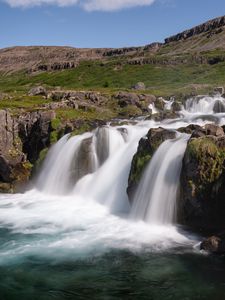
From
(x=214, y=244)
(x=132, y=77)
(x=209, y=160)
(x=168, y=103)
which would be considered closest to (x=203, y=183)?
(x=209, y=160)

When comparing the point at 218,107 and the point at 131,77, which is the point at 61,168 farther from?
the point at 131,77

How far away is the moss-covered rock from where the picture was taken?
2836cm

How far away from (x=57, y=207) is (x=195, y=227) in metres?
13.7

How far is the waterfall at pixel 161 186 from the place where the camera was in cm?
3053

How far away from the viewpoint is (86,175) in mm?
42719

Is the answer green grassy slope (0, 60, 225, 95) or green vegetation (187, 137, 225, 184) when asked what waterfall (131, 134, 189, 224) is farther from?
green grassy slope (0, 60, 225, 95)

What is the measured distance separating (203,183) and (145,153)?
667 cm

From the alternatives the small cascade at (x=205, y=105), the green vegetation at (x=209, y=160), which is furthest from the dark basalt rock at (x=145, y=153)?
the small cascade at (x=205, y=105)

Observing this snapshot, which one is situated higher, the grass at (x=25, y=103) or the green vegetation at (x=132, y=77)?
the green vegetation at (x=132, y=77)

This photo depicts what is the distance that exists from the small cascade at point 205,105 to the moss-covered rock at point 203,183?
41225 millimetres

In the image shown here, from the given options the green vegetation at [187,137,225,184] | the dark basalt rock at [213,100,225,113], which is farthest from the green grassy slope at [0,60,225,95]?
the green vegetation at [187,137,225,184]

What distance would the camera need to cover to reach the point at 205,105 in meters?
71.6

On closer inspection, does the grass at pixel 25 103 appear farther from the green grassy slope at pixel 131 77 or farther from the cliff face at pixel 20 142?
the green grassy slope at pixel 131 77

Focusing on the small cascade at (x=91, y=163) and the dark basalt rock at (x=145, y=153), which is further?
the small cascade at (x=91, y=163)
